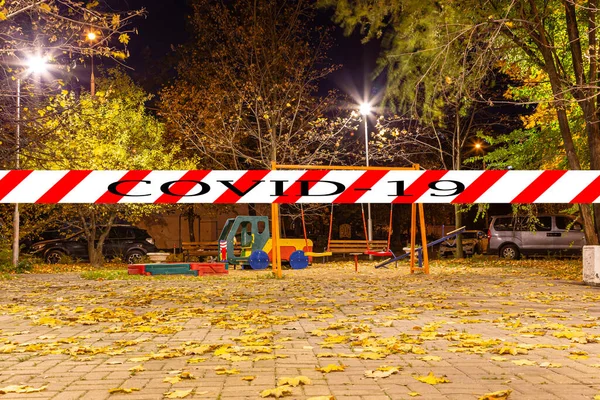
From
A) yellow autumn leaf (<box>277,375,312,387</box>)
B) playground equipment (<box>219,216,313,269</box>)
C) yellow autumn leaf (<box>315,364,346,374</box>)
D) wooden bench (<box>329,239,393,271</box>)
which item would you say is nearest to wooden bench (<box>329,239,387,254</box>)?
wooden bench (<box>329,239,393,271</box>)

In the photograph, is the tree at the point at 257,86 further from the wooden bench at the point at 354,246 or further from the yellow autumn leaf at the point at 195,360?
the yellow autumn leaf at the point at 195,360

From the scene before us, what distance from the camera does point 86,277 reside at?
16953mm

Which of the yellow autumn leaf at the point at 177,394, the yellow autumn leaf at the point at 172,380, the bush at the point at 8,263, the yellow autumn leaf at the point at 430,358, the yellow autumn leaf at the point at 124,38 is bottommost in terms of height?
the yellow autumn leaf at the point at 430,358

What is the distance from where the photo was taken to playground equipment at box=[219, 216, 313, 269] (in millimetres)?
22391

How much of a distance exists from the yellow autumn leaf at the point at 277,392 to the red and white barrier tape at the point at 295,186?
330 cm

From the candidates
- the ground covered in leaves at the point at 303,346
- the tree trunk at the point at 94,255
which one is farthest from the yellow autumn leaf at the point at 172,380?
the tree trunk at the point at 94,255

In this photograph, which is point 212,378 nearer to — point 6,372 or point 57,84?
point 6,372

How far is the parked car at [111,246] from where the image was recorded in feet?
97.5

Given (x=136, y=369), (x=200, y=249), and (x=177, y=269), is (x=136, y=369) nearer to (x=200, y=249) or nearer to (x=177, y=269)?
(x=177, y=269)

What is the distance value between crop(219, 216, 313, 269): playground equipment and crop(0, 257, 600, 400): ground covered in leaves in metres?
11.1

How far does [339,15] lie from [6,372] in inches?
503

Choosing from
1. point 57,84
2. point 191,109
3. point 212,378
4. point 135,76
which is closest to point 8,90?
point 57,84

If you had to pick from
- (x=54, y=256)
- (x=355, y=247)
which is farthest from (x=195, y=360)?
(x=54, y=256)

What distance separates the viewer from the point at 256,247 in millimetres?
23719
